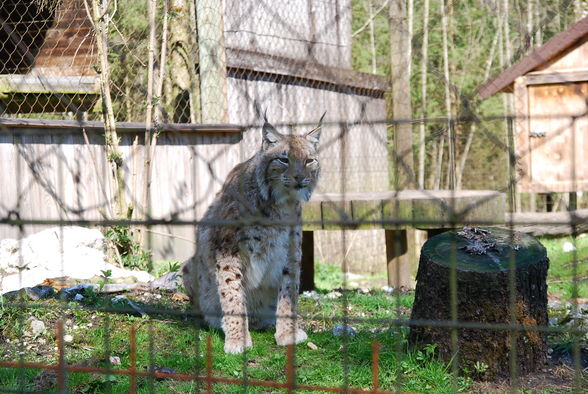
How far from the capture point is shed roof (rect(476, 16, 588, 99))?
26.8ft

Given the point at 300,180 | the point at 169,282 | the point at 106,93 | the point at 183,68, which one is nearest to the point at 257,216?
the point at 300,180

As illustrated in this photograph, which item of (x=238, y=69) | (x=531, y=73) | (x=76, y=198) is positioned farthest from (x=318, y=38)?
(x=76, y=198)

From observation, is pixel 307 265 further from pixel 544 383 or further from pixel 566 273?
pixel 544 383

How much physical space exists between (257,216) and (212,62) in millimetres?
2990

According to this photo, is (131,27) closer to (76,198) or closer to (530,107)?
(76,198)

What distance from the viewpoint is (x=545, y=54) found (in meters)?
8.32

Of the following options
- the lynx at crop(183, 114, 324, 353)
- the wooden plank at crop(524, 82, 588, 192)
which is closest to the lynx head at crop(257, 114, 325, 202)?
the lynx at crop(183, 114, 324, 353)

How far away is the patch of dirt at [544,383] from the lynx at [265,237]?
1.09 m

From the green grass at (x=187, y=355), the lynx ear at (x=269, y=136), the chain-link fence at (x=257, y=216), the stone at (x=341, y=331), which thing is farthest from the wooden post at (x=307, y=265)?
the lynx ear at (x=269, y=136)

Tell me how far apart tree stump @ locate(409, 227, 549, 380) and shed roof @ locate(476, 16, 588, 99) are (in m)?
4.99

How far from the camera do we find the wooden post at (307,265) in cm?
652

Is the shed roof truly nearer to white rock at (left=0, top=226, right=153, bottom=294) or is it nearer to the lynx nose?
white rock at (left=0, top=226, right=153, bottom=294)

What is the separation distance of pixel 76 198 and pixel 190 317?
234 centimetres

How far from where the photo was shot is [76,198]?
20.2 ft
